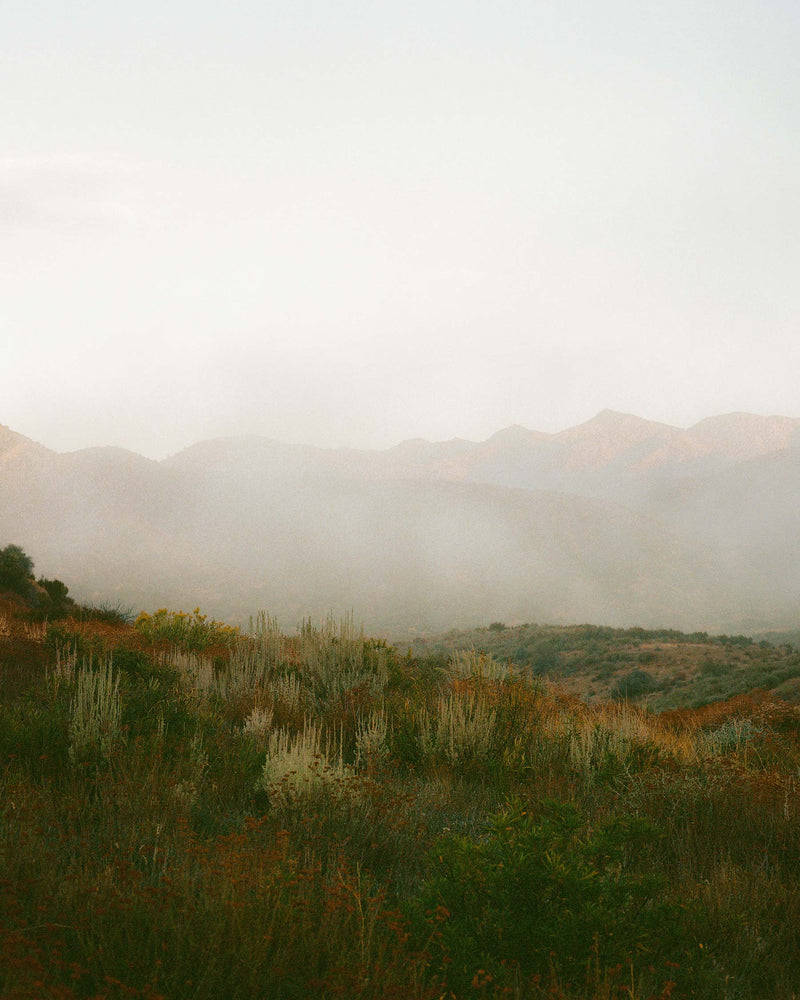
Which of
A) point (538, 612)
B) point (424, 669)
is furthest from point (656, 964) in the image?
point (538, 612)

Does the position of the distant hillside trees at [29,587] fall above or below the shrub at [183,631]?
above

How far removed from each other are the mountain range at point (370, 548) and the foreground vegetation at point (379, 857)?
64052 millimetres

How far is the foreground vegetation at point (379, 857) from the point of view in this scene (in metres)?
2.57

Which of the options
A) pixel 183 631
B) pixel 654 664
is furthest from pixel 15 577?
pixel 654 664

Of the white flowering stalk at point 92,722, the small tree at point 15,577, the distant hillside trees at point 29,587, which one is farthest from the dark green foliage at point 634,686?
the white flowering stalk at point 92,722

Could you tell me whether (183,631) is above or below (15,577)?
below

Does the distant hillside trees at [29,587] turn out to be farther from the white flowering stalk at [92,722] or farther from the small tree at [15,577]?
the white flowering stalk at [92,722]

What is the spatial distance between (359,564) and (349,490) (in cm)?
3336

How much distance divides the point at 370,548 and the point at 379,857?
107 metres

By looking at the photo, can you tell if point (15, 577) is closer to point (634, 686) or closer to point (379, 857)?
point (379, 857)

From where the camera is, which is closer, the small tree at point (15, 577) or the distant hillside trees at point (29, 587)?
the distant hillside trees at point (29, 587)

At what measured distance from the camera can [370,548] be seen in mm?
111250

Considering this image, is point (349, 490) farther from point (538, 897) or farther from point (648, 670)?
point (538, 897)

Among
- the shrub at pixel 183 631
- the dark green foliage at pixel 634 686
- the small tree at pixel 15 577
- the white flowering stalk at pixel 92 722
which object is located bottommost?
the dark green foliage at pixel 634 686
